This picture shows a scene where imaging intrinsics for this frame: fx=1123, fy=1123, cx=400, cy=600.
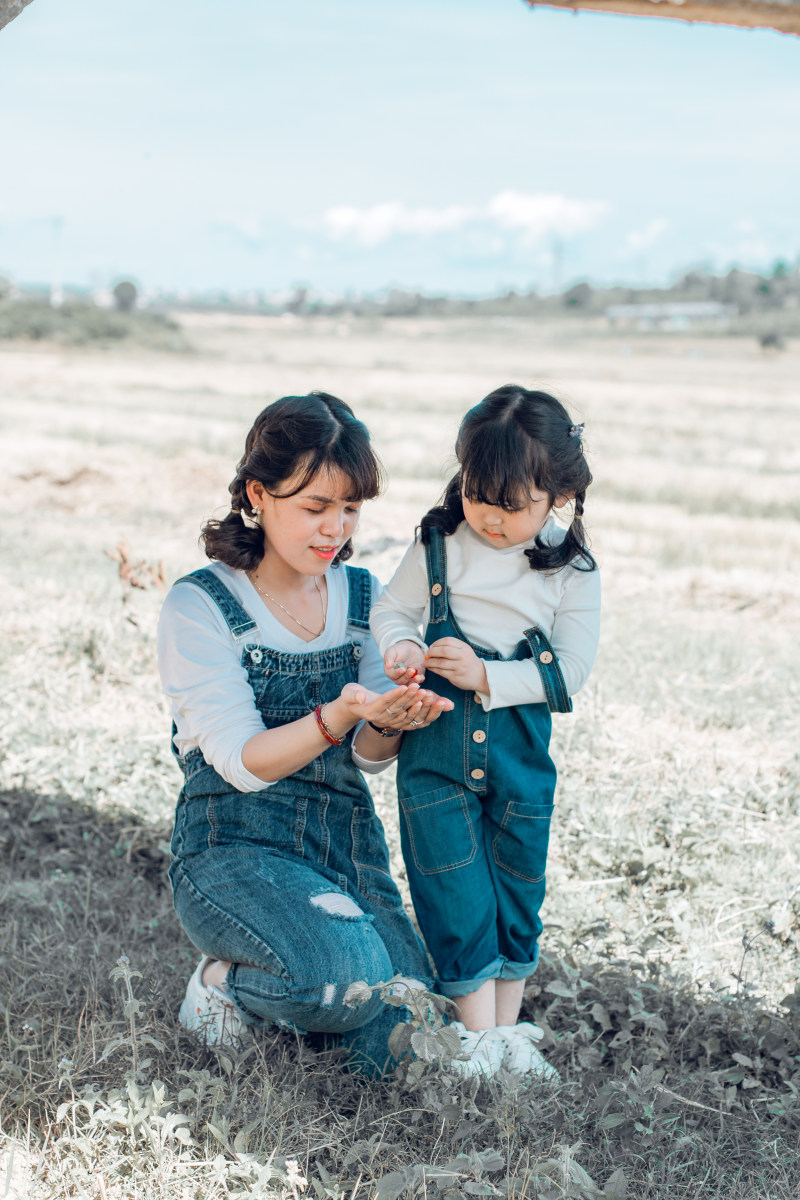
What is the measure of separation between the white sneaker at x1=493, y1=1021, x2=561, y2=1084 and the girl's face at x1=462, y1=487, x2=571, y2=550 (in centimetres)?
116

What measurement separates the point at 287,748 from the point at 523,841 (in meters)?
0.62

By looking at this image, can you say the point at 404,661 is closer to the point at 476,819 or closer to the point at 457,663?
the point at 457,663

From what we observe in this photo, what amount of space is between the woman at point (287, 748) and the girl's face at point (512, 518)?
0.26 meters

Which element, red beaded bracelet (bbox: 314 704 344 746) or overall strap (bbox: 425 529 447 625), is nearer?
red beaded bracelet (bbox: 314 704 344 746)

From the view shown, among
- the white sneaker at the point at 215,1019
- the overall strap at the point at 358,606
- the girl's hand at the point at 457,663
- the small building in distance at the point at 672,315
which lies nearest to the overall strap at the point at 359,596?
the overall strap at the point at 358,606

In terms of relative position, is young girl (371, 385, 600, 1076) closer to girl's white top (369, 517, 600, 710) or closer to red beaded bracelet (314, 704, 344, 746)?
girl's white top (369, 517, 600, 710)

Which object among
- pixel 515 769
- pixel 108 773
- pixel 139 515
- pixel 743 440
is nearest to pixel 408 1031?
pixel 515 769

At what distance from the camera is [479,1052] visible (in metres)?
2.54

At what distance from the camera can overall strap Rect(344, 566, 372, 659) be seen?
2.88m

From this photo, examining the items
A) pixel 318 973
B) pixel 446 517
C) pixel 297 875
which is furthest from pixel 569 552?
pixel 318 973

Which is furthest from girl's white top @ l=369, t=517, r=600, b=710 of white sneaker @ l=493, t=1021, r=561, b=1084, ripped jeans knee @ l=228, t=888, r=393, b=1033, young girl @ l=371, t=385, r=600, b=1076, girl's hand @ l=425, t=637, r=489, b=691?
white sneaker @ l=493, t=1021, r=561, b=1084

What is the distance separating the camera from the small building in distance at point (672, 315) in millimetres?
75375

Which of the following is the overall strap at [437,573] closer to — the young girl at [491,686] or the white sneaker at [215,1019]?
the young girl at [491,686]

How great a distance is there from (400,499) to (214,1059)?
10.9 metres
